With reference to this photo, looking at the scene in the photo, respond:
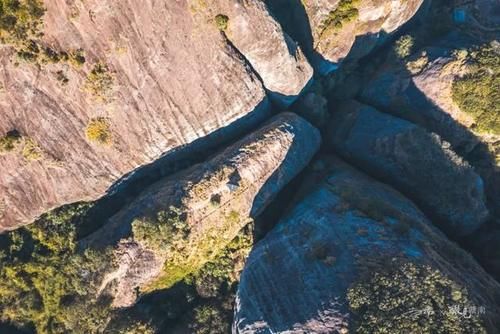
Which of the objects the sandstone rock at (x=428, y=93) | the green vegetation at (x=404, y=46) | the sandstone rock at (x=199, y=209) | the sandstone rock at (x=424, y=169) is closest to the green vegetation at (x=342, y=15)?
the green vegetation at (x=404, y=46)

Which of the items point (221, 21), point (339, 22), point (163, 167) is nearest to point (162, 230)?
point (163, 167)

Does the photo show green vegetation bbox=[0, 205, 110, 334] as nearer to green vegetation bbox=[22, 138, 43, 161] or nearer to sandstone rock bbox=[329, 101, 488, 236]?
green vegetation bbox=[22, 138, 43, 161]

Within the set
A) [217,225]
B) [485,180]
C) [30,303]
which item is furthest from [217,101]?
[485,180]

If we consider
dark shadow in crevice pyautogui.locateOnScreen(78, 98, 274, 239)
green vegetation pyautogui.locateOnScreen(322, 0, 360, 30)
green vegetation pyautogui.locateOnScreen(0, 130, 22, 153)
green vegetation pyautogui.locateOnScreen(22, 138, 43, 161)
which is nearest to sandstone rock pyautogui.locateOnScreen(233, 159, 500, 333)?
dark shadow in crevice pyautogui.locateOnScreen(78, 98, 274, 239)

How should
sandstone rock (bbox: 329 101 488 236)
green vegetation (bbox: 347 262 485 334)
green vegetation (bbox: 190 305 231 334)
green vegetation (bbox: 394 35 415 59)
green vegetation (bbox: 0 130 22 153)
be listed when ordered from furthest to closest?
1. green vegetation (bbox: 394 35 415 59)
2. sandstone rock (bbox: 329 101 488 236)
3. green vegetation (bbox: 190 305 231 334)
4. green vegetation (bbox: 0 130 22 153)
5. green vegetation (bbox: 347 262 485 334)

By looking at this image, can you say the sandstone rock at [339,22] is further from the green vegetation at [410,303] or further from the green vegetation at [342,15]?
the green vegetation at [410,303]

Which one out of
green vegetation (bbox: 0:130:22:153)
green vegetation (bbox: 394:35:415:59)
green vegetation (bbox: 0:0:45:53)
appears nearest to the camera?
green vegetation (bbox: 0:0:45:53)

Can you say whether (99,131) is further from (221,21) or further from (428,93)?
(428,93)
